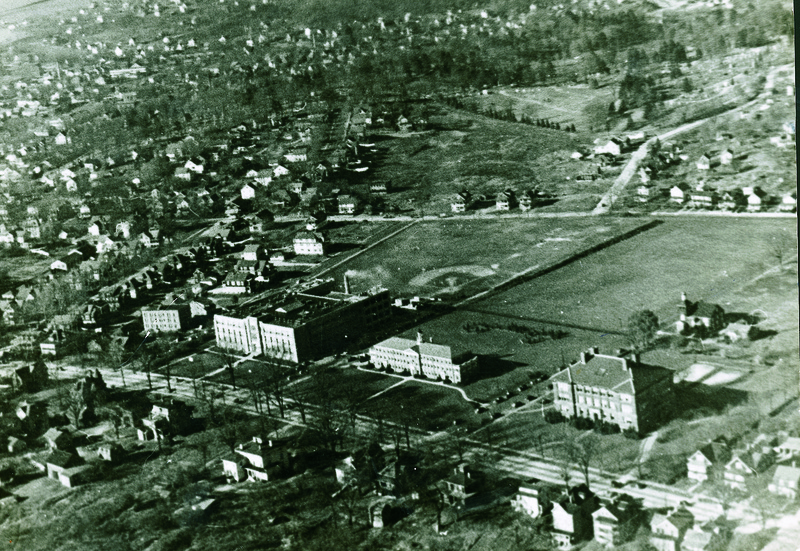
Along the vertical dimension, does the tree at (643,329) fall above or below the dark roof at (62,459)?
above

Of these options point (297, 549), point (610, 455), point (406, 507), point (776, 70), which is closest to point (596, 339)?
point (610, 455)

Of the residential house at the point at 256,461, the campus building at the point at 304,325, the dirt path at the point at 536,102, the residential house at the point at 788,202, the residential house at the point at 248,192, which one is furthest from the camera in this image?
the dirt path at the point at 536,102

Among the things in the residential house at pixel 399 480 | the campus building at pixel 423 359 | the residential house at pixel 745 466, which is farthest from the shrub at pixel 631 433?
the campus building at pixel 423 359

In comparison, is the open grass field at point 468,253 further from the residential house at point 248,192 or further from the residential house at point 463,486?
the residential house at point 463,486

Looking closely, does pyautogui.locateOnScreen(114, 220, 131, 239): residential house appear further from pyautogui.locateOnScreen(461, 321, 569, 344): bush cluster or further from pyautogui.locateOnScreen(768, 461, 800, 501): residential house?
pyautogui.locateOnScreen(768, 461, 800, 501): residential house

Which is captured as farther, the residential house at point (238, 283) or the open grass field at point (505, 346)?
the residential house at point (238, 283)

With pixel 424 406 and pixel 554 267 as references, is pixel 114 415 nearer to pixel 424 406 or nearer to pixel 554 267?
pixel 424 406

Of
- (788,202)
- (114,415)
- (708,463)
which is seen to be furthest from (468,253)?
(708,463)
